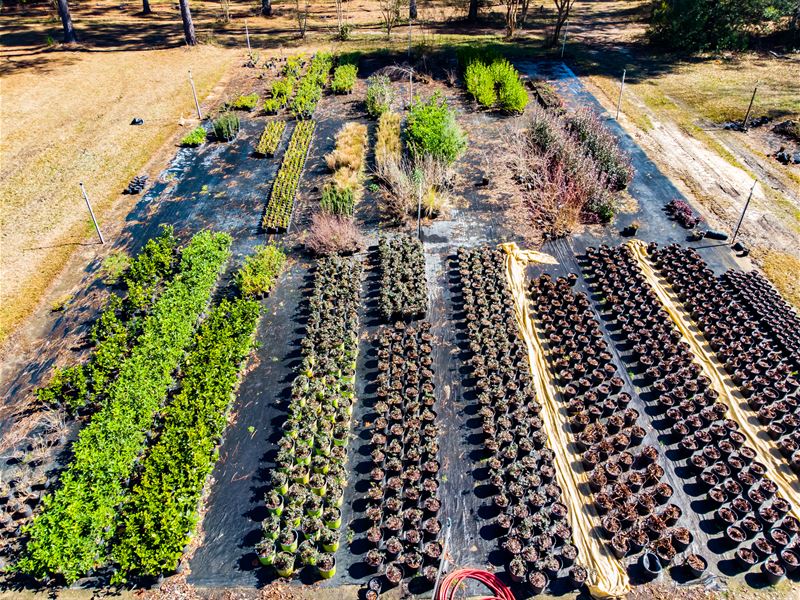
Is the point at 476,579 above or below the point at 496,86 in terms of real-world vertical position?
below

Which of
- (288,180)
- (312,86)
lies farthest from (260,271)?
(312,86)

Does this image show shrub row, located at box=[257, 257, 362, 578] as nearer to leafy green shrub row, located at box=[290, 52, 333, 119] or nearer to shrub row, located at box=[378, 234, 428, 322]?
shrub row, located at box=[378, 234, 428, 322]

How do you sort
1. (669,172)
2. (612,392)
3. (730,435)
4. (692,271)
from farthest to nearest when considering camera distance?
(669,172)
(692,271)
(612,392)
(730,435)

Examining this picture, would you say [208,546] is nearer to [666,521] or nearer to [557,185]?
[666,521]

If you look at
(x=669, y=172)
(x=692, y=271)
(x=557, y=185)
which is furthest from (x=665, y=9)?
(x=692, y=271)

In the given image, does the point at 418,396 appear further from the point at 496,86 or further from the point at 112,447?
the point at 496,86

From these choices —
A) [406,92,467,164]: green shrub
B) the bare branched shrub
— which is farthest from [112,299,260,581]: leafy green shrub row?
[406,92,467,164]: green shrub

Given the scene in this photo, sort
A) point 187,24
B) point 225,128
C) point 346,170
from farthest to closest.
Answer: point 187,24, point 225,128, point 346,170
